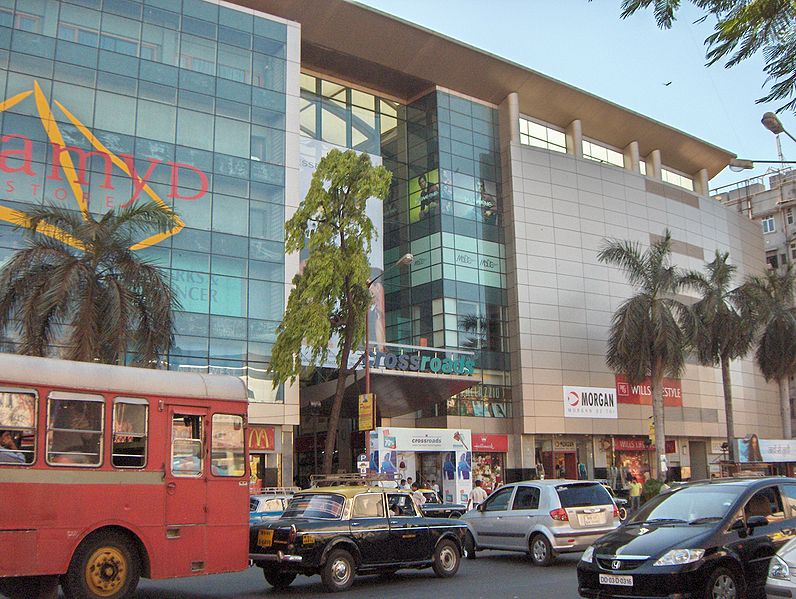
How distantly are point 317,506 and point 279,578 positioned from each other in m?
1.41

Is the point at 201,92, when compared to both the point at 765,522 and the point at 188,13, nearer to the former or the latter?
the point at 188,13

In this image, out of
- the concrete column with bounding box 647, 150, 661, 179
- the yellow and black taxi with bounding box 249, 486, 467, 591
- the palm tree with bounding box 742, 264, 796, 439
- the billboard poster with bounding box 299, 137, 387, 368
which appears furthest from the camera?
the concrete column with bounding box 647, 150, 661, 179

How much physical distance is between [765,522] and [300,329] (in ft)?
51.8

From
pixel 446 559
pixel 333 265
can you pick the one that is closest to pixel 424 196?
pixel 333 265

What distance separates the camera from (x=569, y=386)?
150 ft

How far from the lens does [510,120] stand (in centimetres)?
4744

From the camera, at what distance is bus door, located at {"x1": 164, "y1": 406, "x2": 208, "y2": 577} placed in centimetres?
1175

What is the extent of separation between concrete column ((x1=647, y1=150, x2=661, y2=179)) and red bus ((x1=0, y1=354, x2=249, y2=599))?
1894 inches

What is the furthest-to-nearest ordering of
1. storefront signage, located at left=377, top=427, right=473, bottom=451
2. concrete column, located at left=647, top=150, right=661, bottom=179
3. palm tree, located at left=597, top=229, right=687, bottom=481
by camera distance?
concrete column, located at left=647, top=150, right=661, bottom=179 → palm tree, located at left=597, top=229, right=687, bottom=481 → storefront signage, located at left=377, top=427, right=473, bottom=451

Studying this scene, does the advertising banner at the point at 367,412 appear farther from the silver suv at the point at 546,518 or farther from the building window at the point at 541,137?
the building window at the point at 541,137

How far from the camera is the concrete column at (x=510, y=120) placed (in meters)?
47.3

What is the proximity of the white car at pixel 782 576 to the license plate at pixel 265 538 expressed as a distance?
7.76 metres

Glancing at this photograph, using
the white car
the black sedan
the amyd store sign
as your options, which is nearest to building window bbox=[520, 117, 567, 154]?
the amyd store sign

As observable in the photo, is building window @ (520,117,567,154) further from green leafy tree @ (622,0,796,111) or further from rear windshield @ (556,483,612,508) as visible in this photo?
green leafy tree @ (622,0,796,111)
